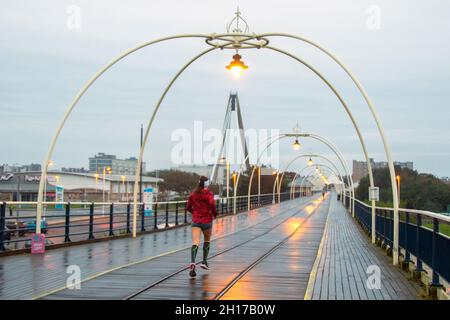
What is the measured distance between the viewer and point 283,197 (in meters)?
83.6

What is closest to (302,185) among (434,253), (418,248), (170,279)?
(418,248)

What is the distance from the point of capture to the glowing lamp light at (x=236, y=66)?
49.6 ft

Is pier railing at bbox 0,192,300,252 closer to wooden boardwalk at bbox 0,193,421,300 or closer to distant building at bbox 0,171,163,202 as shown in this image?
wooden boardwalk at bbox 0,193,421,300

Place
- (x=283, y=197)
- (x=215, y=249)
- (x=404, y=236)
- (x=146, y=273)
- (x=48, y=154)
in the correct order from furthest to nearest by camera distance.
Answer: (x=283, y=197), (x=215, y=249), (x=48, y=154), (x=404, y=236), (x=146, y=273)

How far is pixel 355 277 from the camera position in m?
10.5

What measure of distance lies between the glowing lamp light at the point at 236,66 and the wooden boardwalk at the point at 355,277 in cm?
503

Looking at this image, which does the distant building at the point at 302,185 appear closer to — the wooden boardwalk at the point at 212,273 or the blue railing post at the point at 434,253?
the wooden boardwalk at the point at 212,273

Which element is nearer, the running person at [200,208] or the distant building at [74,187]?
the running person at [200,208]

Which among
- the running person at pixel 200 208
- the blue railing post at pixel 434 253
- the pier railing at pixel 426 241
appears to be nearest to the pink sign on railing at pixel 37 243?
the running person at pixel 200 208

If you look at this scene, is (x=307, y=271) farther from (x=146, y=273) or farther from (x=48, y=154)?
(x=48, y=154)

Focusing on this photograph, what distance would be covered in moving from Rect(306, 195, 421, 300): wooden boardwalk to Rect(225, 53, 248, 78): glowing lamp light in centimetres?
A: 503

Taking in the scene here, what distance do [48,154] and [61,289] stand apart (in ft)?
21.6

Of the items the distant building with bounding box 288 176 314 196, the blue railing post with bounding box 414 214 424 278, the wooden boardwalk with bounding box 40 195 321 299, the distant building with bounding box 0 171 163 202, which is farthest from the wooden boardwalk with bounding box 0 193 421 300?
the distant building with bounding box 288 176 314 196
